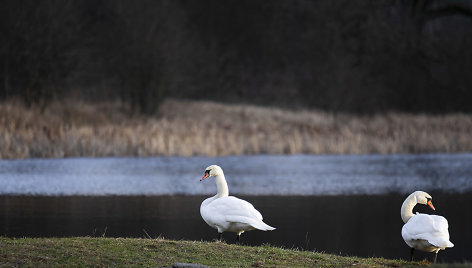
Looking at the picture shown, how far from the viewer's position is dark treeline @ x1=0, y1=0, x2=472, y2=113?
34156mm

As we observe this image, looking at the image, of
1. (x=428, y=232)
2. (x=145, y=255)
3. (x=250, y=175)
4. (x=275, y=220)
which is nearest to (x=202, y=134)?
(x=250, y=175)

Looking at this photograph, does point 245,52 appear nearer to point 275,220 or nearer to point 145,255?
point 275,220

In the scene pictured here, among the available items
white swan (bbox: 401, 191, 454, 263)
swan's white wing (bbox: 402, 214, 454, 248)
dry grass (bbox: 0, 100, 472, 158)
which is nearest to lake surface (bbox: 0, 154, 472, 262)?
dry grass (bbox: 0, 100, 472, 158)

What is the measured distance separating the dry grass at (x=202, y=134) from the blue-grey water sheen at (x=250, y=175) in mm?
608

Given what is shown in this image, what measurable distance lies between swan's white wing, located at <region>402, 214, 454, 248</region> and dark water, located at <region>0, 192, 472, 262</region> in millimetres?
2510

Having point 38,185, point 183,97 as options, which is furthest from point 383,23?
point 38,185

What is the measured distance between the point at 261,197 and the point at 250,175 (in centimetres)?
452

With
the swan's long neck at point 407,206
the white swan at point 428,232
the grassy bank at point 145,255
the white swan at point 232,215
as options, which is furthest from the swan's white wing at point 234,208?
the swan's long neck at point 407,206

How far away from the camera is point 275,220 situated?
1589cm

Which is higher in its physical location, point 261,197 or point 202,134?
point 202,134

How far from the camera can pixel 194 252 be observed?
354 inches

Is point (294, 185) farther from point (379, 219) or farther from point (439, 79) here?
point (439, 79)

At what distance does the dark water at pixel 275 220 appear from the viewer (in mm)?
13469

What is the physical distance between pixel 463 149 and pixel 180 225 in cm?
1787
